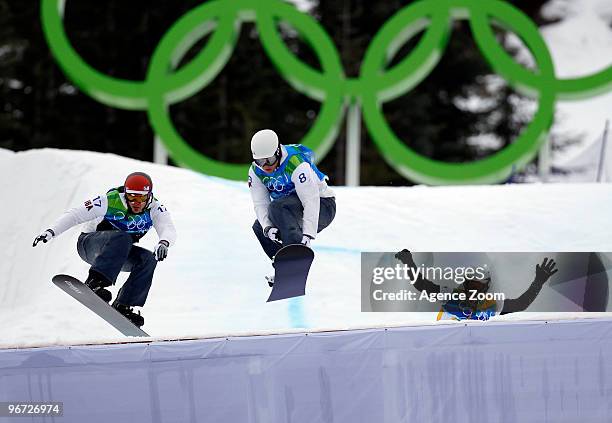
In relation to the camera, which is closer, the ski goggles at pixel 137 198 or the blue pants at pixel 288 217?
the ski goggles at pixel 137 198

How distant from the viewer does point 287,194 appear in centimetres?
862

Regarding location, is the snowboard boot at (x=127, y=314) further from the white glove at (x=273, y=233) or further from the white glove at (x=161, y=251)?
the white glove at (x=273, y=233)

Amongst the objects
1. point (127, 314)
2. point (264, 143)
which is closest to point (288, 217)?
point (264, 143)

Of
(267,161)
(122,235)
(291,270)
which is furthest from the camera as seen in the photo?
(291,270)

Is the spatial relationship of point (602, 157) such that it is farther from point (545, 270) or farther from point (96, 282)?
point (96, 282)

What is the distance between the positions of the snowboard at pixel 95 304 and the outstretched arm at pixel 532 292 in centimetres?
272

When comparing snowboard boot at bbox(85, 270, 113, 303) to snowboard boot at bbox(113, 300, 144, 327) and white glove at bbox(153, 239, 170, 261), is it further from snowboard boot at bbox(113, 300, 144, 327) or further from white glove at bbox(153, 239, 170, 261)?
white glove at bbox(153, 239, 170, 261)

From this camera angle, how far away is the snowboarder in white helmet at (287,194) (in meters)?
8.45

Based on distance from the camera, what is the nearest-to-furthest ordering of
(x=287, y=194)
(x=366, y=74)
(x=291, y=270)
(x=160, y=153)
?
(x=287, y=194)
(x=291, y=270)
(x=366, y=74)
(x=160, y=153)

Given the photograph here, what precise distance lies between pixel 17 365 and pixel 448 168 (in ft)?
30.2

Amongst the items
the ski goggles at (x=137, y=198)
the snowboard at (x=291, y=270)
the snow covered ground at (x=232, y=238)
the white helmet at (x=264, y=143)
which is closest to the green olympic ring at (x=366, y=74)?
the snow covered ground at (x=232, y=238)

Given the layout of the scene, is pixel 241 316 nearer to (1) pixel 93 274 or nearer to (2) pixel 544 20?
(1) pixel 93 274

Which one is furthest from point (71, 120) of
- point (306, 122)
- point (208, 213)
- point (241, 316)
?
point (241, 316)

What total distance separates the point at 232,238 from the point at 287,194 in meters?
2.03
